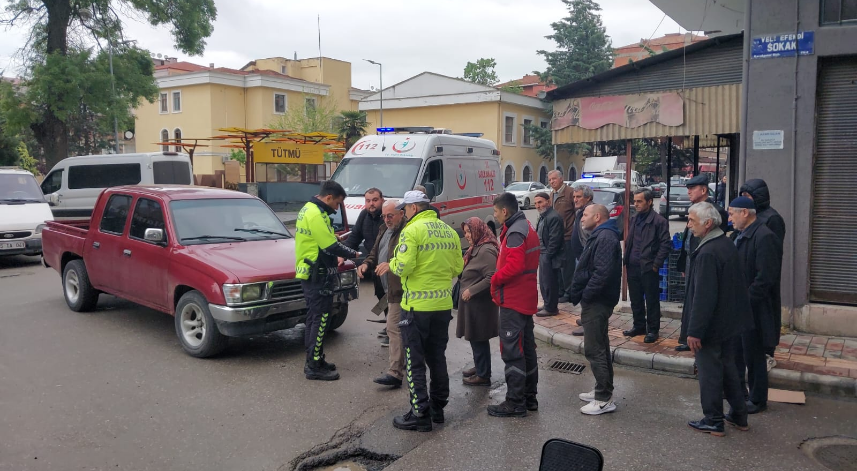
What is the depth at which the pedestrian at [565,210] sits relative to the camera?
361 inches

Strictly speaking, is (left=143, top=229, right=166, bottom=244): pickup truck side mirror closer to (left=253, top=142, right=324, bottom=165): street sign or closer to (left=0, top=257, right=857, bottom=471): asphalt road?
(left=0, top=257, right=857, bottom=471): asphalt road

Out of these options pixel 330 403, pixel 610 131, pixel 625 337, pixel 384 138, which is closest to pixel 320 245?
pixel 330 403

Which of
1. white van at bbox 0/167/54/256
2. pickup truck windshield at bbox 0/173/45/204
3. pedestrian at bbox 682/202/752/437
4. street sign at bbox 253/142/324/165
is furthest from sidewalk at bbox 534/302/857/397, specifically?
street sign at bbox 253/142/324/165

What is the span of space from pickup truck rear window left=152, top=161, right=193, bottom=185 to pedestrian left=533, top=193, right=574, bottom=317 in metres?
11.8

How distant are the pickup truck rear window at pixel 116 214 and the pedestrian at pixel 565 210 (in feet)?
18.3

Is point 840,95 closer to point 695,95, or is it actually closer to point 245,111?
point 695,95

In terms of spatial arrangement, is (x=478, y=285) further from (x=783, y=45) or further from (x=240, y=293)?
(x=783, y=45)

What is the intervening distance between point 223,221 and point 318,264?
221cm

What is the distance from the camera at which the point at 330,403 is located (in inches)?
220

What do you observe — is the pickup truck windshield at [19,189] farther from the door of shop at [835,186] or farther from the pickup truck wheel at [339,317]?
the door of shop at [835,186]

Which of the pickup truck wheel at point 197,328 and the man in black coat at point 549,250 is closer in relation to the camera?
the pickup truck wheel at point 197,328

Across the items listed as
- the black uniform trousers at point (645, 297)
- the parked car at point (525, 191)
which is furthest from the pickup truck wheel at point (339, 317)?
the parked car at point (525, 191)

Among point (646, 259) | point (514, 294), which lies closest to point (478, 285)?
point (514, 294)

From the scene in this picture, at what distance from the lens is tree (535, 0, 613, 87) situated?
4809 centimetres
